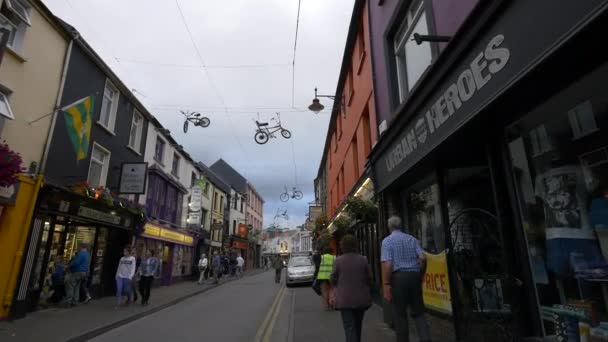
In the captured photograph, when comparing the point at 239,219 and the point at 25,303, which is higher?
the point at 239,219

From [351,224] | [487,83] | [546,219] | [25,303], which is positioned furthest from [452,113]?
[25,303]

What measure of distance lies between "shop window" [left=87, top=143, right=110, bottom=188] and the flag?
1.48m

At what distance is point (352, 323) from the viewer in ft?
14.7

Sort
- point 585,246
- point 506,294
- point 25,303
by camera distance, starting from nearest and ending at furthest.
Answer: point 585,246
point 506,294
point 25,303

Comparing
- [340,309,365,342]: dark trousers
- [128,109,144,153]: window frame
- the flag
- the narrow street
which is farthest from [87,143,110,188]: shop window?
[340,309,365,342]: dark trousers

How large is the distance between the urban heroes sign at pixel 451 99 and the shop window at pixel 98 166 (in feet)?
36.1

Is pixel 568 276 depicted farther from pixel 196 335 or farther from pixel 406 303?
pixel 196 335

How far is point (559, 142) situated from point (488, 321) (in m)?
2.65

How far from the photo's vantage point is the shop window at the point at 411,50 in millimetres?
6344

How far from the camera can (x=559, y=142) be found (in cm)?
367

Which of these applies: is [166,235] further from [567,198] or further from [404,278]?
[567,198]

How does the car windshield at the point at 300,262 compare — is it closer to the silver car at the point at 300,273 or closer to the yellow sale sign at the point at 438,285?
the silver car at the point at 300,273

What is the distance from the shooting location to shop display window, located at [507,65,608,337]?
324cm

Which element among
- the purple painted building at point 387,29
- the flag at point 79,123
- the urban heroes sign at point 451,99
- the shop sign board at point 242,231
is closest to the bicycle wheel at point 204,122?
the flag at point 79,123
